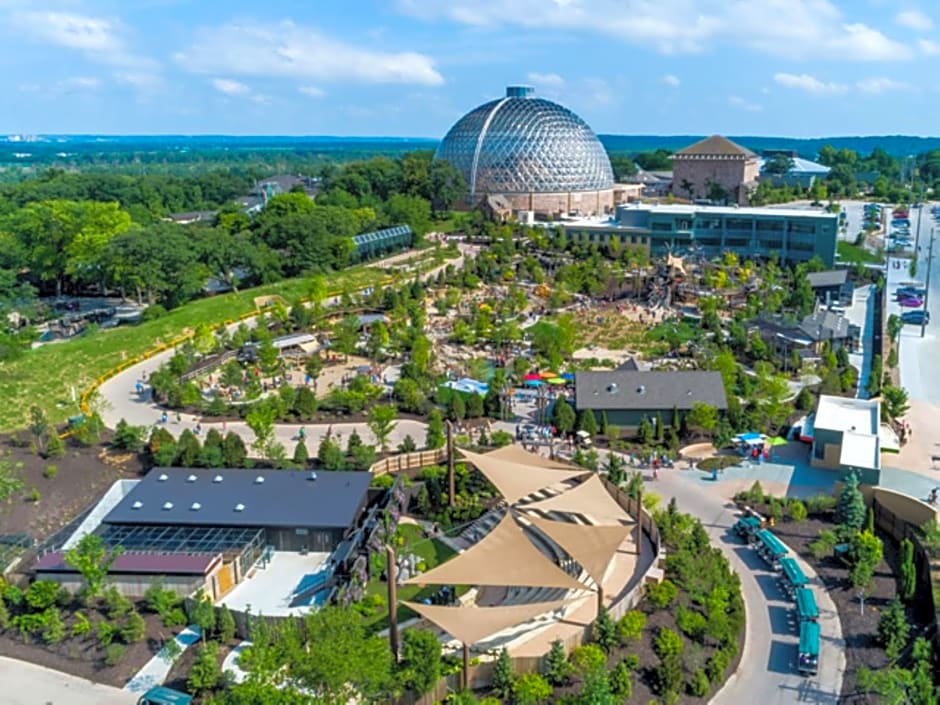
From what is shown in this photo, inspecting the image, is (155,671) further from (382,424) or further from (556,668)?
(382,424)

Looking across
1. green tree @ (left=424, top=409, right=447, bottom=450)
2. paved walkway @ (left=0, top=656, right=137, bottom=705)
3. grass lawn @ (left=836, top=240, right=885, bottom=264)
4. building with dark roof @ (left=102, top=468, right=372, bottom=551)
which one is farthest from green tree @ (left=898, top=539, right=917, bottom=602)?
grass lawn @ (left=836, top=240, right=885, bottom=264)

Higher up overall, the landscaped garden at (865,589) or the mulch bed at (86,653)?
the landscaped garden at (865,589)

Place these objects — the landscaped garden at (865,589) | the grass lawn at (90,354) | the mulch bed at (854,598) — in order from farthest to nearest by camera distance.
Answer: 1. the grass lawn at (90,354)
2. the mulch bed at (854,598)
3. the landscaped garden at (865,589)

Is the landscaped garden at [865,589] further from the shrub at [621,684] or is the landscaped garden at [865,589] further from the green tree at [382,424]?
the green tree at [382,424]

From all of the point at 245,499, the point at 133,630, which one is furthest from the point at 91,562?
the point at 245,499

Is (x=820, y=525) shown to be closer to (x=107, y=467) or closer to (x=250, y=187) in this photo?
(x=107, y=467)

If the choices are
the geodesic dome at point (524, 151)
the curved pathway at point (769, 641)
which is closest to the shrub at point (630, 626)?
the curved pathway at point (769, 641)

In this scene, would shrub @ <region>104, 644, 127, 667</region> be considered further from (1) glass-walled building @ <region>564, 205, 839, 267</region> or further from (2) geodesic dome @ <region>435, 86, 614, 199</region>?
(2) geodesic dome @ <region>435, 86, 614, 199</region>
